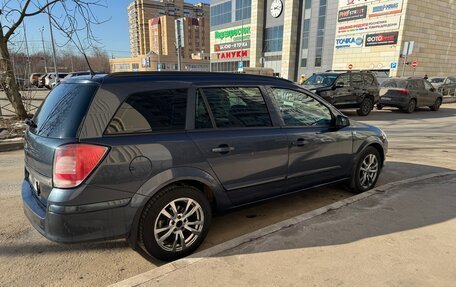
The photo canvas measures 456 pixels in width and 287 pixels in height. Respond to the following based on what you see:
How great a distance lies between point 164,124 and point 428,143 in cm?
859

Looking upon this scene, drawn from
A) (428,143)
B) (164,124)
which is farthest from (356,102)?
(164,124)

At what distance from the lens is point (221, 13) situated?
197 feet

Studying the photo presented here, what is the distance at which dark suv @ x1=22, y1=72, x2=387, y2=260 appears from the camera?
2.37 metres

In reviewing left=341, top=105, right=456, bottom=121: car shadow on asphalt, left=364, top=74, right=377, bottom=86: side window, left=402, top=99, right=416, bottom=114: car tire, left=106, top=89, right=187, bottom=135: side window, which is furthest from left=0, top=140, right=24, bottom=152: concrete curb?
left=402, top=99, right=416, bottom=114: car tire

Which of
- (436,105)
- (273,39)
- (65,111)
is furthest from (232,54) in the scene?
(65,111)

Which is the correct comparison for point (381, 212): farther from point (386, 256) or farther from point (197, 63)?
point (197, 63)

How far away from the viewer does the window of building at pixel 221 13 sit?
194ft

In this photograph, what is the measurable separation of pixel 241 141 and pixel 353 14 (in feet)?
140

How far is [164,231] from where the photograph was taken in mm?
2742

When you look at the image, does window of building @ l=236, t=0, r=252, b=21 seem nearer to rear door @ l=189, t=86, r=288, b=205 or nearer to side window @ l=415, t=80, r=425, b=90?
side window @ l=415, t=80, r=425, b=90

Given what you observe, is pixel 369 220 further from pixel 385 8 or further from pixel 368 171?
pixel 385 8

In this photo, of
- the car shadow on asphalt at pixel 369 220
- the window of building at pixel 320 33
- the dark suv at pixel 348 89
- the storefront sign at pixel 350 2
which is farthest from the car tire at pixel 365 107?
the window of building at pixel 320 33

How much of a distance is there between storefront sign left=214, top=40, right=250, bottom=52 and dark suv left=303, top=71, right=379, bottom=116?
4527cm

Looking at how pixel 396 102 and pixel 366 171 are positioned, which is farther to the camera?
pixel 396 102
